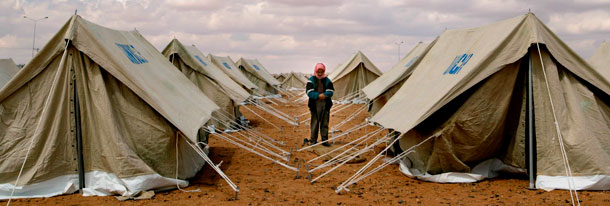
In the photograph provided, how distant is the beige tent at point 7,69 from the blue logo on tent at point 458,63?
367 inches

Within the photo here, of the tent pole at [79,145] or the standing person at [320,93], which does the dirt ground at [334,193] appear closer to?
the tent pole at [79,145]

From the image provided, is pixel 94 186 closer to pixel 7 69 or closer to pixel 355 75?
pixel 7 69

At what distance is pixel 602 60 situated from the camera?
43.5 ft

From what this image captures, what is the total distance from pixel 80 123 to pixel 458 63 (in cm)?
490

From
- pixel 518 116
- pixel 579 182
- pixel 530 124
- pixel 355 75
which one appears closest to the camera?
pixel 579 182

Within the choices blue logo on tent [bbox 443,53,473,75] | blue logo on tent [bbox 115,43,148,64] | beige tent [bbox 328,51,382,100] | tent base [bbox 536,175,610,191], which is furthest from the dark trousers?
beige tent [bbox 328,51,382,100]

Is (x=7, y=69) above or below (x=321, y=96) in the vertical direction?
above

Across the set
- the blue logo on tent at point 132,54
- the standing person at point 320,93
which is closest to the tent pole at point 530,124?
the standing person at point 320,93

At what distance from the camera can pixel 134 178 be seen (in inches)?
219

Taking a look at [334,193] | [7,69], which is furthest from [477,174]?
[7,69]

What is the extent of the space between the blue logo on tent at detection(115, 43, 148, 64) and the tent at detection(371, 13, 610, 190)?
3670 mm

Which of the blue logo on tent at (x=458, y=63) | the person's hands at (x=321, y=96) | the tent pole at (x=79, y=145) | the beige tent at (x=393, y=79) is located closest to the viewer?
the tent pole at (x=79, y=145)

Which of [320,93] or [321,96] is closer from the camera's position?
[321,96]

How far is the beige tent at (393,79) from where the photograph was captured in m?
11.4
